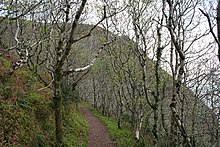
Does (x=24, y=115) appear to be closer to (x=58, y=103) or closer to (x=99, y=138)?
(x=58, y=103)

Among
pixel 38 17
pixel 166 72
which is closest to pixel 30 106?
pixel 38 17

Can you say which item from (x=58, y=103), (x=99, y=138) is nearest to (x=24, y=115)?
(x=58, y=103)

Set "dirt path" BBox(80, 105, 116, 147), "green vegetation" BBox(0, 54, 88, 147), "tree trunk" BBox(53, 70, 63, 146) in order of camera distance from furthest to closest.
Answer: "dirt path" BBox(80, 105, 116, 147)
"green vegetation" BBox(0, 54, 88, 147)
"tree trunk" BBox(53, 70, 63, 146)

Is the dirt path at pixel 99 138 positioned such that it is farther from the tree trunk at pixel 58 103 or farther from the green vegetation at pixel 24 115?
the tree trunk at pixel 58 103

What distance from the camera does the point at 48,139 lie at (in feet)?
39.0

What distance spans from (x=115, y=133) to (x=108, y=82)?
46.5 ft

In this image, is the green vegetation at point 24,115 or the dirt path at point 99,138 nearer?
the green vegetation at point 24,115

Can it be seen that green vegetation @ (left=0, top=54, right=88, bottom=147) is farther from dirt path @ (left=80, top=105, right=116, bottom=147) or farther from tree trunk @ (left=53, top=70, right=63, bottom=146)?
tree trunk @ (left=53, top=70, right=63, bottom=146)

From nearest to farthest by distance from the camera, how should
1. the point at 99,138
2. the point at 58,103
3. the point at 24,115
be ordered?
the point at 58,103
the point at 24,115
the point at 99,138

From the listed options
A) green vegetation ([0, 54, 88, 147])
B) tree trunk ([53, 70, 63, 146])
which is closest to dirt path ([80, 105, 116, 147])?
green vegetation ([0, 54, 88, 147])

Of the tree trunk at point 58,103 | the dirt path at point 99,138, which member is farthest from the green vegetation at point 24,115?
the tree trunk at point 58,103

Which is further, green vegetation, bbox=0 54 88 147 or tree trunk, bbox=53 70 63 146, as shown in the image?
green vegetation, bbox=0 54 88 147

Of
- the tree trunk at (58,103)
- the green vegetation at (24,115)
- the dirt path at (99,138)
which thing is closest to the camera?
the tree trunk at (58,103)

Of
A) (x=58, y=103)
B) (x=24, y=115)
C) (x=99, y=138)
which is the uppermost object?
(x=58, y=103)
